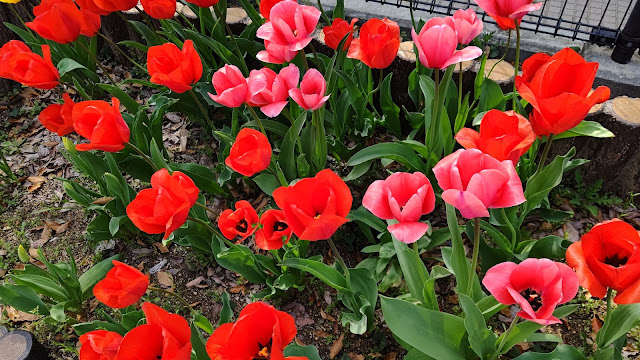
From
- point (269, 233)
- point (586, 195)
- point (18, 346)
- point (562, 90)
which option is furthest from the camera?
point (586, 195)

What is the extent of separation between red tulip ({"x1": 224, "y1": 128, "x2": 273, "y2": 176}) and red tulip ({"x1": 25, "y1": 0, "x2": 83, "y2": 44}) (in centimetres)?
107

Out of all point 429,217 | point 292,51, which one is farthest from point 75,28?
point 429,217

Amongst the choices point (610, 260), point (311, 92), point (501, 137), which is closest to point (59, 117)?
point (311, 92)

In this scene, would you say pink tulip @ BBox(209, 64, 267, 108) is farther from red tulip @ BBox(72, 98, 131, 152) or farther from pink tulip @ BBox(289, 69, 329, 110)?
red tulip @ BBox(72, 98, 131, 152)

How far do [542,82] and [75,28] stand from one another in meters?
1.82


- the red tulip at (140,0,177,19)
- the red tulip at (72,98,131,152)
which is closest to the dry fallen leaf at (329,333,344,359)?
the red tulip at (72,98,131,152)

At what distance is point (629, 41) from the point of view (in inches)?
102

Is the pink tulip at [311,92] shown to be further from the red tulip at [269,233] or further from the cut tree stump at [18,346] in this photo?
the cut tree stump at [18,346]

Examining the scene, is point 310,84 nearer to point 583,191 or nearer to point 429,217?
point 429,217

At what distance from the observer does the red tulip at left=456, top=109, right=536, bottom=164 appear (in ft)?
4.00

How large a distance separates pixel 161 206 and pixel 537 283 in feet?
3.13

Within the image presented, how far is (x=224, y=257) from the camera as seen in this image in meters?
1.87

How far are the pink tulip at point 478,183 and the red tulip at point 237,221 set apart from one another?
683 mm

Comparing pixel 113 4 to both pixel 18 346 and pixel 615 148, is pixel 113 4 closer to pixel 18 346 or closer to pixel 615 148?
pixel 18 346
